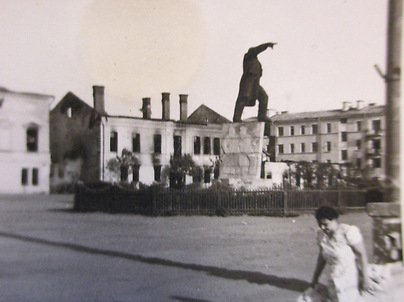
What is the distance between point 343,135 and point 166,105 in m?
3.04

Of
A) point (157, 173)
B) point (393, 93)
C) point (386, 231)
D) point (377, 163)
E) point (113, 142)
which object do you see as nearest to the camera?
point (393, 93)

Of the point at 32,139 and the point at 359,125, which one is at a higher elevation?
the point at 359,125

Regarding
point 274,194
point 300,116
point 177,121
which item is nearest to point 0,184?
point 177,121

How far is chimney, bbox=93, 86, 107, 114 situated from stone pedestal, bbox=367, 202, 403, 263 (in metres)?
3.67

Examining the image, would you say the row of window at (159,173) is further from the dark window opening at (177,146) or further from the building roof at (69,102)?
the building roof at (69,102)

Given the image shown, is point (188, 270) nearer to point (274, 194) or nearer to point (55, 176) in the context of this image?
point (55, 176)

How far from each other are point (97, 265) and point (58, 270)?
0.48 m

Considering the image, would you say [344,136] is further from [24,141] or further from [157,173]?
[24,141]

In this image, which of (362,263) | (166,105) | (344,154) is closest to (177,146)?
(166,105)

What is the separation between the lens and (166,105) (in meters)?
7.80

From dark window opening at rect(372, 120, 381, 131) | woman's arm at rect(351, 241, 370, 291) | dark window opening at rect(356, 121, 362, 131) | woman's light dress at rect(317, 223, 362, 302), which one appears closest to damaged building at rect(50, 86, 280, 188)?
dark window opening at rect(356, 121, 362, 131)

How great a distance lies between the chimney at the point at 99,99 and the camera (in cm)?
716

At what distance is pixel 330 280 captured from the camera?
4.38 m

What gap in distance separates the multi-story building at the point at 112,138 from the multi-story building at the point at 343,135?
160cm
